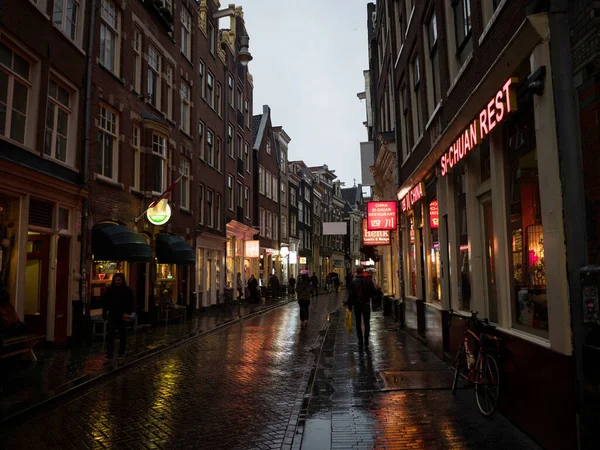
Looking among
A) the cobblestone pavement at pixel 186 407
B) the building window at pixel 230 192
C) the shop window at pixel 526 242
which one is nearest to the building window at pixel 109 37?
the cobblestone pavement at pixel 186 407

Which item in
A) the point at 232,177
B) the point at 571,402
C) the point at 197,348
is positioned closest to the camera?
the point at 571,402

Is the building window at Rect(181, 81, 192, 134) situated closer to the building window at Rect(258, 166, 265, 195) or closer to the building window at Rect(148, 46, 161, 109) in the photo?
the building window at Rect(148, 46, 161, 109)

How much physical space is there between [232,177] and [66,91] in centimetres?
1753

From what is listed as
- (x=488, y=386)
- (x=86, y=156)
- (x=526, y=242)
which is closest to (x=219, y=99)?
(x=86, y=156)

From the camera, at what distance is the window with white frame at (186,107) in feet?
72.9

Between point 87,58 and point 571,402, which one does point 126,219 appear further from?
point 571,402

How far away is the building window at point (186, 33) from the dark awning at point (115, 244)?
10.8 meters

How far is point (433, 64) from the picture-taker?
35.8ft

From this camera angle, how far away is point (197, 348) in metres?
12.2

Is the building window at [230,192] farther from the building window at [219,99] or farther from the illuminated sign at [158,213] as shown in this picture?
the illuminated sign at [158,213]

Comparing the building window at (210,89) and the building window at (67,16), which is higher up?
the building window at (210,89)

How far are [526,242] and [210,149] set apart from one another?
73.4 ft

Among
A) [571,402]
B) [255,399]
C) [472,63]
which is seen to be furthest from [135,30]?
[571,402]

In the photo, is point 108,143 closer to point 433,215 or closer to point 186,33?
point 186,33
